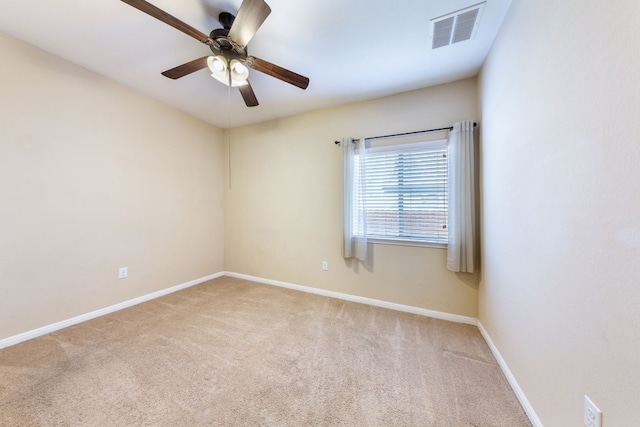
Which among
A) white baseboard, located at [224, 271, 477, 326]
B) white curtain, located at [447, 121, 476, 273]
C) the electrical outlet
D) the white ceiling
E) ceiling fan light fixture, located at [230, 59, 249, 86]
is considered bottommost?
white baseboard, located at [224, 271, 477, 326]

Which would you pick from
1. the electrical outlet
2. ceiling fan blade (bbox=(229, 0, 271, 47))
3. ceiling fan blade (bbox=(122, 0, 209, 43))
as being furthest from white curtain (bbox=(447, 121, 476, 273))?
ceiling fan blade (bbox=(122, 0, 209, 43))

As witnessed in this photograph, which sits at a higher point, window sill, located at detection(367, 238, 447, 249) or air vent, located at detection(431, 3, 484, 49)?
air vent, located at detection(431, 3, 484, 49)

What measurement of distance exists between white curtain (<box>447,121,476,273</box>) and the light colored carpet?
0.71 m

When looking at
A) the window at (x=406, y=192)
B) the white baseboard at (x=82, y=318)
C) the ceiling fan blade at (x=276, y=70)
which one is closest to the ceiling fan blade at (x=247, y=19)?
the ceiling fan blade at (x=276, y=70)

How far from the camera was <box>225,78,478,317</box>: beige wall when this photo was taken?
A: 245 cm

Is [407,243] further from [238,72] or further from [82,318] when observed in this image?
[82,318]

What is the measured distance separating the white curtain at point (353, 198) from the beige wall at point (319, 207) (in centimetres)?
16

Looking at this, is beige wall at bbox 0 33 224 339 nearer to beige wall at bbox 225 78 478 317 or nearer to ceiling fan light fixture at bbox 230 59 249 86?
beige wall at bbox 225 78 478 317

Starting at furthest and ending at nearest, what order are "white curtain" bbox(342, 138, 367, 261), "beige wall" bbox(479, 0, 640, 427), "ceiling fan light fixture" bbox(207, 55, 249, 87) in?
"white curtain" bbox(342, 138, 367, 261), "ceiling fan light fixture" bbox(207, 55, 249, 87), "beige wall" bbox(479, 0, 640, 427)

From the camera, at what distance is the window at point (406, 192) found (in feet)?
8.08

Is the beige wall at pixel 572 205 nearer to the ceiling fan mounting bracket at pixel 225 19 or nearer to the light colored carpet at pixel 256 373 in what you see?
the light colored carpet at pixel 256 373

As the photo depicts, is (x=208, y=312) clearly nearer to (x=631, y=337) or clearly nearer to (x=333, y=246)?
(x=333, y=246)

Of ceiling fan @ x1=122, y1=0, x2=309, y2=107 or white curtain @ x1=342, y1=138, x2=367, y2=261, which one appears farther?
white curtain @ x1=342, y1=138, x2=367, y2=261

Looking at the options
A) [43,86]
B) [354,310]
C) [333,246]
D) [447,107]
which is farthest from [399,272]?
[43,86]
